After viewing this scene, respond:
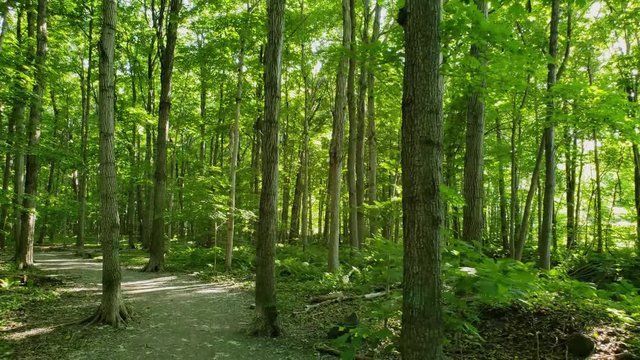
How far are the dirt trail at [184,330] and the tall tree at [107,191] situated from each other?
45 centimetres

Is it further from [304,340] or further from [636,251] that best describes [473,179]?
[636,251]

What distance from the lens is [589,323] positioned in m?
5.07

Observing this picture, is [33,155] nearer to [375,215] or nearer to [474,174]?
[375,215]

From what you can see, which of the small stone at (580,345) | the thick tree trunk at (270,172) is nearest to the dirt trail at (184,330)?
the thick tree trunk at (270,172)

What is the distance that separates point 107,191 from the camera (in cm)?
702

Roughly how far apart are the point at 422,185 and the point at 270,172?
14.7 ft

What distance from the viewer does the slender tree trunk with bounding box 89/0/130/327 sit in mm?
6977

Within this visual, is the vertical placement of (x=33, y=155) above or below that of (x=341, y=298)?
above

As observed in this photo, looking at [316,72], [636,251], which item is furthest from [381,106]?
[636,251]

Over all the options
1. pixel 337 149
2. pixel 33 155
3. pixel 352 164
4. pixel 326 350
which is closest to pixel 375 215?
pixel 352 164

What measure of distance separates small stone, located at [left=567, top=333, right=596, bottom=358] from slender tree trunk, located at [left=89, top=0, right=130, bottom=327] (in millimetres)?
7026

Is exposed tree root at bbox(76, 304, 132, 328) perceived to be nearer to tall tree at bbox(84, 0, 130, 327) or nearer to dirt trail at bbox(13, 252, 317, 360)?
tall tree at bbox(84, 0, 130, 327)

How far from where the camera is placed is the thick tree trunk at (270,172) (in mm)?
6805

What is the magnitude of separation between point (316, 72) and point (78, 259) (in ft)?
48.6
